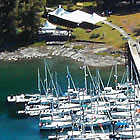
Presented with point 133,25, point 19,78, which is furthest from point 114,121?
point 133,25

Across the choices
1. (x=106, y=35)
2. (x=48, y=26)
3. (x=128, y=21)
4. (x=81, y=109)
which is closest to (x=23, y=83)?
(x=81, y=109)

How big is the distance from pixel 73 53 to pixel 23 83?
2067 cm

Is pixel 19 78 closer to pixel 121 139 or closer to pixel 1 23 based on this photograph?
pixel 1 23

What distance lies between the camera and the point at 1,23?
13700cm

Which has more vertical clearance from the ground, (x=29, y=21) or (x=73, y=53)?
(x=29, y=21)

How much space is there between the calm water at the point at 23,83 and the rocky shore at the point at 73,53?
296cm

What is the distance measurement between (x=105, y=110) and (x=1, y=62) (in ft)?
140

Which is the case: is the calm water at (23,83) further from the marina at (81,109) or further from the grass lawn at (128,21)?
the grass lawn at (128,21)

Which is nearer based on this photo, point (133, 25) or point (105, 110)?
point (105, 110)

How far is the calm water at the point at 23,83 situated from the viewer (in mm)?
90000

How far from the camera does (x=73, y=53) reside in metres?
129

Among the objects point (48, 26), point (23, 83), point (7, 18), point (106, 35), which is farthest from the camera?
point (48, 26)

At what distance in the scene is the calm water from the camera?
90.0 metres

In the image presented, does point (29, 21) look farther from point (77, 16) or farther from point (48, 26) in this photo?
point (77, 16)
